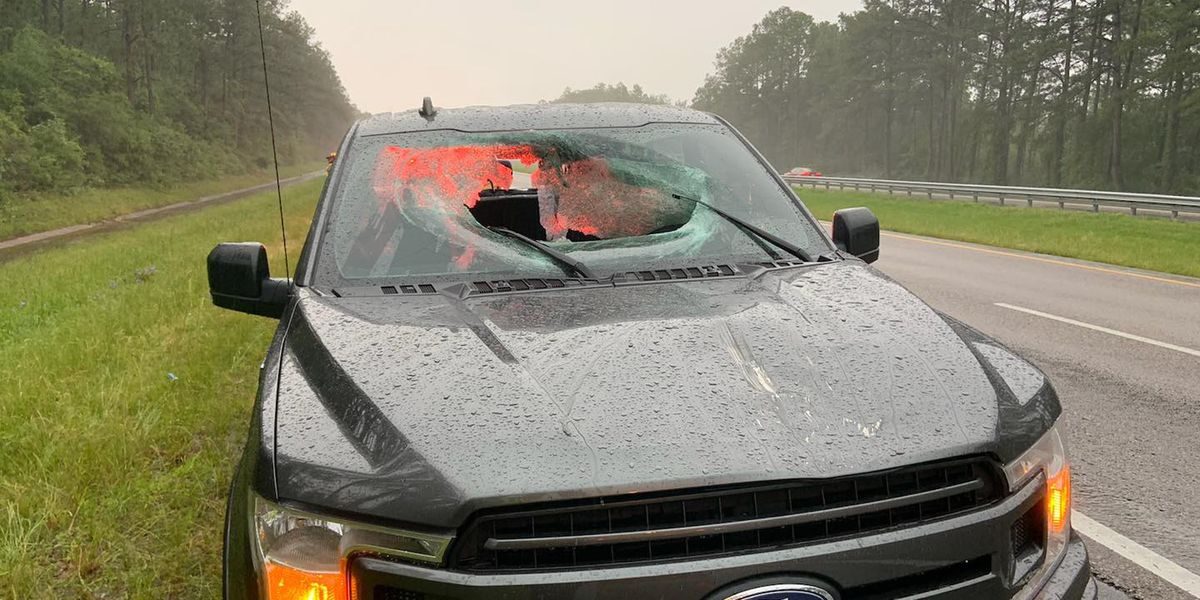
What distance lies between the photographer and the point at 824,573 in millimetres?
1445

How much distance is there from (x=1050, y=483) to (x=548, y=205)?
74.2 inches

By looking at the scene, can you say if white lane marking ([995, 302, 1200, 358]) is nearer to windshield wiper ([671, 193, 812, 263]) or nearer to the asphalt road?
the asphalt road

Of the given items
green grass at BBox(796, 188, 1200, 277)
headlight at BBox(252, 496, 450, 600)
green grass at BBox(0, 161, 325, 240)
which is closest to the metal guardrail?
green grass at BBox(796, 188, 1200, 277)

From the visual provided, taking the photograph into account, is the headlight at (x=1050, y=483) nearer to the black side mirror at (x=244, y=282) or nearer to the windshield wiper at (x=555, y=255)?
the windshield wiper at (x=555, y=255)

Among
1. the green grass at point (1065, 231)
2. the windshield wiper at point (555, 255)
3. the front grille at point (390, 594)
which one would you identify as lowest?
the green grass at point (1065, 231)

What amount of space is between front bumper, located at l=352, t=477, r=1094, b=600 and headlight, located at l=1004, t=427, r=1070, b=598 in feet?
0.11

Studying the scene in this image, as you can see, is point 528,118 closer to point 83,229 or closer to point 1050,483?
point 1050,483

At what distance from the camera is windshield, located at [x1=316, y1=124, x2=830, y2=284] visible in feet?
8.78

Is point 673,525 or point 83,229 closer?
point 673,525

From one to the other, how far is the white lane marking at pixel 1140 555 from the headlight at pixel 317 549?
303cm

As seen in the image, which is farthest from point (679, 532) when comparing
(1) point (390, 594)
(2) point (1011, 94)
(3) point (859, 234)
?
(2) point (1011, 94)

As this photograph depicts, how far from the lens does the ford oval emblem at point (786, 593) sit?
4.56 ft

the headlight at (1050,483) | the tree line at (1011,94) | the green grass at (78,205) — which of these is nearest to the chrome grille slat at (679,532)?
the headlight at (1050,483)

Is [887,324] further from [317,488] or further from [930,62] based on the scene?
[930,62]
